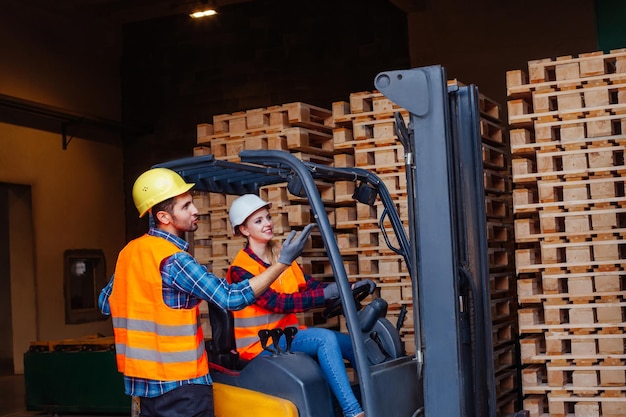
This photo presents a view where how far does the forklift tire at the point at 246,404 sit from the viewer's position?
3922 millimetres

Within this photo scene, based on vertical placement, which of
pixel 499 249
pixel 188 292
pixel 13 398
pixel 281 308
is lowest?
pixel 13 398

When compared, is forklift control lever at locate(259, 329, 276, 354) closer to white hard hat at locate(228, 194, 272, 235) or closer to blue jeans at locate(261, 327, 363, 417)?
blue jeans at locate(261, 327, 363, 417)

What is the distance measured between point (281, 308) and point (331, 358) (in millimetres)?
500

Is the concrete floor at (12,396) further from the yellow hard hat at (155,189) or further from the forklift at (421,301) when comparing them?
the yellow hard hat at (155,189)

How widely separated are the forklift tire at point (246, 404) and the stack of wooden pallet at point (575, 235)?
290cm

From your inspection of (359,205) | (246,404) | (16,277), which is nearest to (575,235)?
(359,205)

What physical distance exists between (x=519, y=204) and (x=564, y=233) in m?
0.41

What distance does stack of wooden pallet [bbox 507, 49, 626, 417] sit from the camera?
6117 millimetres

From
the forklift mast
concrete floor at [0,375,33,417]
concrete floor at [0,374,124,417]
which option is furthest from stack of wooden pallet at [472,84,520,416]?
concrete floor at [0,375,33,417]

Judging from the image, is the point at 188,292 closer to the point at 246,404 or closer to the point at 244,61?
the point at 246,404

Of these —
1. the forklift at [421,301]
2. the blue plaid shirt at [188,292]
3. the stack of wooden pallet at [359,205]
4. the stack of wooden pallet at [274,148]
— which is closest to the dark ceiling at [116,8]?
the stack of wooden pallet at [274,148]

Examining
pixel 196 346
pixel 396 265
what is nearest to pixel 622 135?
pixel 396 265

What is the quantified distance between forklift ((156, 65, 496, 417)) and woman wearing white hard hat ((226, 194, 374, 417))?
0.25 feet

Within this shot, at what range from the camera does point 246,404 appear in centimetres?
407
